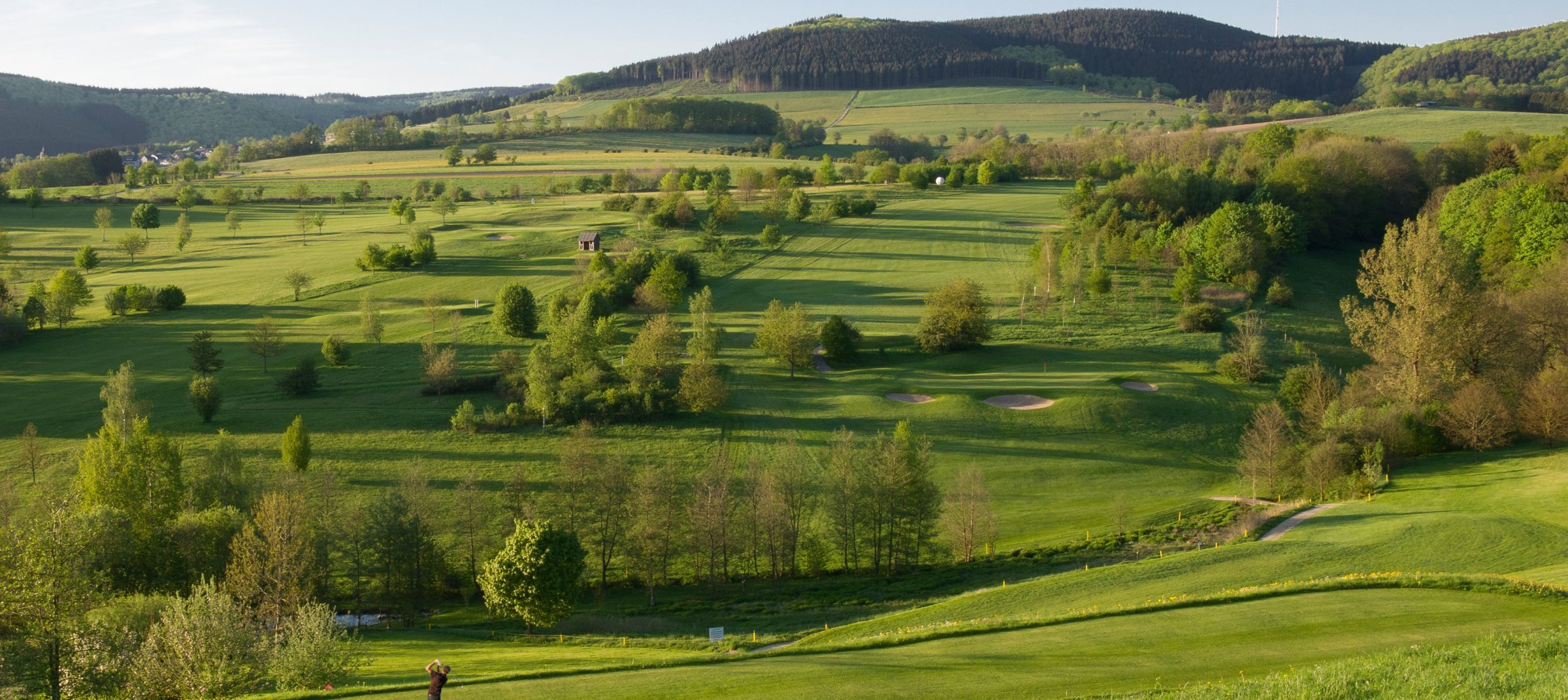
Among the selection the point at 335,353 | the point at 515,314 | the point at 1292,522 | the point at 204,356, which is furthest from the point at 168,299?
the point at 1292,522

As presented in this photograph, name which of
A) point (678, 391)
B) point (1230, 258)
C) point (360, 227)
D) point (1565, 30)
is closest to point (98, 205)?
point (360, 227)

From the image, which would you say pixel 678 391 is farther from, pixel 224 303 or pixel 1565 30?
pixel 1565 30

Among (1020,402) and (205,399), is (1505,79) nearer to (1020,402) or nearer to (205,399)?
(1020,402)

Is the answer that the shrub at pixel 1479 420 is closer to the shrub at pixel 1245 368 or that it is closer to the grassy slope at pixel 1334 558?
the grassy slope at pixel 1334 558

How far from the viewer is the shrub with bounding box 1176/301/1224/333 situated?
7250 centimetres

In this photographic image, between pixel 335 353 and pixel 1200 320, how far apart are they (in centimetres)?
6077

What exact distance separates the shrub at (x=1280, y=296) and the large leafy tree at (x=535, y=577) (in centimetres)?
6302

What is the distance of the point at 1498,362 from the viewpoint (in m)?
57.0

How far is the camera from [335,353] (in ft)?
222

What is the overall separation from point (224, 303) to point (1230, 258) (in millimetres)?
83155

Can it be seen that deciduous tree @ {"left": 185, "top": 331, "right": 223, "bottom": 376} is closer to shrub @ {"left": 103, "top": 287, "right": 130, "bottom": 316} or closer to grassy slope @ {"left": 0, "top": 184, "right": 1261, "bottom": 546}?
grassy slope @ {"left": 0, "top": 184, "right": 1261, "bottom": 546}

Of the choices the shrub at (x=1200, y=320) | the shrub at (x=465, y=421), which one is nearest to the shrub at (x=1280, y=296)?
the shrub at (x=1200, y=320)

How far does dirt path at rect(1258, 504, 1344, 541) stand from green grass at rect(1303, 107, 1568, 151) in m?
96.7

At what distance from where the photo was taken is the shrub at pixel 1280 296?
258 ft
